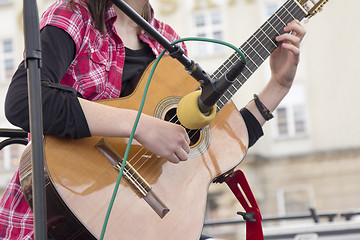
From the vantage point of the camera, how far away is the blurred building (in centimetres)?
1412

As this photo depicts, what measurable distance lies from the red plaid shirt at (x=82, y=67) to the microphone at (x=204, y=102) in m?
0.40

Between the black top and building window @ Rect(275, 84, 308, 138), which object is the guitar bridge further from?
building window @ Rect(275, 84, 308, 138)

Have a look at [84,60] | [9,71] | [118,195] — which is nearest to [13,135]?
[84,60]

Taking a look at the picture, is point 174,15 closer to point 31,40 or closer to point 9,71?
point 9,71

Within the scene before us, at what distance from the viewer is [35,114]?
3.35ft

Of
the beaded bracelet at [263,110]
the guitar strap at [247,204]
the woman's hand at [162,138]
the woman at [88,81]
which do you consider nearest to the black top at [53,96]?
the woman at [88,81]

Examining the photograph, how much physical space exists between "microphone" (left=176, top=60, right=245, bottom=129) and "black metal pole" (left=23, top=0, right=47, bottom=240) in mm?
277

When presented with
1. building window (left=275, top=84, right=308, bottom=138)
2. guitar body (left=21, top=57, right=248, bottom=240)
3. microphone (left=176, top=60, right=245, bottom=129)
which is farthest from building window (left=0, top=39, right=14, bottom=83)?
microphone (left=176, top=60, right=245, bottom=129)

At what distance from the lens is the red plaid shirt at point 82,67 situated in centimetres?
138

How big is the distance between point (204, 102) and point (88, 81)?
0.46 metres

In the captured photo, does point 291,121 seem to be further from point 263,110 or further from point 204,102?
point 204,102

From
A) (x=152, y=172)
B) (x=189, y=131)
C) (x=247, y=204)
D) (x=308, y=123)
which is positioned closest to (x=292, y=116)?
(x=308, y=123)

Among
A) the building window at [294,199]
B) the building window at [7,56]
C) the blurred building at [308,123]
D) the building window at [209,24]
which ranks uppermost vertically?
the building window at [7,56]

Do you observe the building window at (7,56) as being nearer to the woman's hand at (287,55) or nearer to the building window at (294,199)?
the building window at (294,199)
